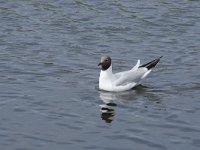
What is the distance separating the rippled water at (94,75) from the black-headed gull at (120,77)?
254mm

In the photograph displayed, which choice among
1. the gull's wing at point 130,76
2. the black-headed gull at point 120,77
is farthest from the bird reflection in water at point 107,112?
the gull's wing at point 130,76

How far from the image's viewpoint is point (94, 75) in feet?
76.4

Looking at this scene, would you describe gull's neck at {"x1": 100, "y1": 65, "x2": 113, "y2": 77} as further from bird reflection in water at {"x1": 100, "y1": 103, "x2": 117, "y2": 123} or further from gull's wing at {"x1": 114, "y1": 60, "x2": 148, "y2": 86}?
bird reflection in water at {"x1": 100, "y1": 103, "x2": 117, "y2": 123}

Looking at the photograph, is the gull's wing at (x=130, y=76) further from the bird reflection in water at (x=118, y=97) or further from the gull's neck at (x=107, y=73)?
the bird reflection in water at (x=118, y=97)

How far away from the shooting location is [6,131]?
57.5ft

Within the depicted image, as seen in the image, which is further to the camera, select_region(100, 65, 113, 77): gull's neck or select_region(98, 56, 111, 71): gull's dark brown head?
select_region(98, 56, 111, 71): gull's dark brown head

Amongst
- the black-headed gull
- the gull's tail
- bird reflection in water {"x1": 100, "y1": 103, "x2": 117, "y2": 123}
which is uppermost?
the gull's tail

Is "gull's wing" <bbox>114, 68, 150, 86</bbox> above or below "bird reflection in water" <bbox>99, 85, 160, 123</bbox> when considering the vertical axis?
above

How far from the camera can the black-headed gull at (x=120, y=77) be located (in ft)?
71.7

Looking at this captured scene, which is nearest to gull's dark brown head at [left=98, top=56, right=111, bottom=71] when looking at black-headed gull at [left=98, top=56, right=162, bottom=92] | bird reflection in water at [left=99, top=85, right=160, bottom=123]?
black-headed gull at [left=98, top=56, right=162, bottom=92]

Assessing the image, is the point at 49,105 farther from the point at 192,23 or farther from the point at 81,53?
the point at 192,23

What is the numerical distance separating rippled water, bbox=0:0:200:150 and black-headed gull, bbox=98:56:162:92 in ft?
0.83

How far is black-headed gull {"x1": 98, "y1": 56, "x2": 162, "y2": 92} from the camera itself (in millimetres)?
21844

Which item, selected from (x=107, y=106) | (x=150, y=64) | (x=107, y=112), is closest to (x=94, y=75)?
(x=150, y=64)
